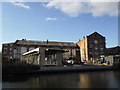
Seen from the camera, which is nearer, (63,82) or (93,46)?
(63,82)

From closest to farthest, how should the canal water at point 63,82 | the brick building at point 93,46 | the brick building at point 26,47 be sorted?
1. the canal water at point 63,82
2. the brick building at point 93,46
3. the brick building at point 26,47

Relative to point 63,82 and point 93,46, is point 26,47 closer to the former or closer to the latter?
point 93,46

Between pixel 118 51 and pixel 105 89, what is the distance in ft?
205

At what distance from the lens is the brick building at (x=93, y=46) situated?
63.0m

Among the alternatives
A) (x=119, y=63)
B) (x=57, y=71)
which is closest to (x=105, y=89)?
(x=57, y=71)

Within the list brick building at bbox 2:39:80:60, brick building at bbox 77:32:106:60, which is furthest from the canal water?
brick building at bbox 2:39:80:60

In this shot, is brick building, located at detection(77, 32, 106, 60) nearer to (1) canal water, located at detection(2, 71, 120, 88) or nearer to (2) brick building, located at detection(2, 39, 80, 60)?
(2) brick building, located at detection(2, 39, 80, 60)

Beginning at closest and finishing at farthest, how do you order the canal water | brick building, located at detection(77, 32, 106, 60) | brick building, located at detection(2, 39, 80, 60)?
the canal water
brick building, located at detection(77, 32, 106, 60)
brick building, located at detection(2, 39, 80, 60)

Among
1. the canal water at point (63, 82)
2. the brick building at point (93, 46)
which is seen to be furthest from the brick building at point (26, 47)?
the canal water at point (63, 82)

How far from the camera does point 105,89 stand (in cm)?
1441

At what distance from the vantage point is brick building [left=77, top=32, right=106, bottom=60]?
6300 centimetres

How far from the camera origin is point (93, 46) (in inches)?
2522

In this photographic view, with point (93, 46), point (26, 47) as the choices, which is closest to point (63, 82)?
point (93, 46)

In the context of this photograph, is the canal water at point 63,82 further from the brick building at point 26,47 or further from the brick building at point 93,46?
the brick building at point 26,47
